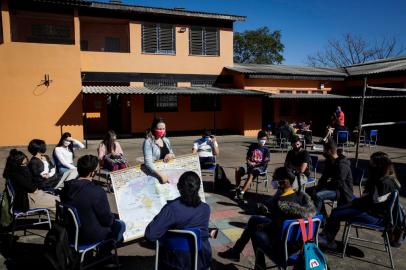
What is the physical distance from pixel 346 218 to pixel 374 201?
1.41ft

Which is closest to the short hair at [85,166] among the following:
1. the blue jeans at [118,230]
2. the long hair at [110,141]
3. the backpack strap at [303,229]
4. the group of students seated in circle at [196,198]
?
the group of students seated in circle at [196,198]

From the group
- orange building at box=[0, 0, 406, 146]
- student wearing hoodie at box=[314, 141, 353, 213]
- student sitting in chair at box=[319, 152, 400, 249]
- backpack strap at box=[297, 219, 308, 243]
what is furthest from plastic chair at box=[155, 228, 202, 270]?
orange building at box=[0, 0, 406, 146]

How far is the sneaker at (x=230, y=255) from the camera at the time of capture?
4.29 metres

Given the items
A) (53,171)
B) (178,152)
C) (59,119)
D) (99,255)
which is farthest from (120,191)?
(59,119)

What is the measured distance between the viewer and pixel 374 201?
425cm

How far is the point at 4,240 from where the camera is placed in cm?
493

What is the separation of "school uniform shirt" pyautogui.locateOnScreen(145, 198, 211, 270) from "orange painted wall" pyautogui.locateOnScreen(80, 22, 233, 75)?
15.7 metres

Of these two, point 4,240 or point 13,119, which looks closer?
point 4,240

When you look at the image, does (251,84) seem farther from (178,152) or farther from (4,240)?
(4,240)

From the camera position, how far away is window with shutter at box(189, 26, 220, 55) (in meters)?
19.4

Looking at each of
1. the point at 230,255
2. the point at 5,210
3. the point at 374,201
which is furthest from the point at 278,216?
the point at 5,210

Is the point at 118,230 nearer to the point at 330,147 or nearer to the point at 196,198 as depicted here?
the point at 196,198

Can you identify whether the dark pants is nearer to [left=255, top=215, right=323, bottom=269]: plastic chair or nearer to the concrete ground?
the concrete ground

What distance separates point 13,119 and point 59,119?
185 cm
